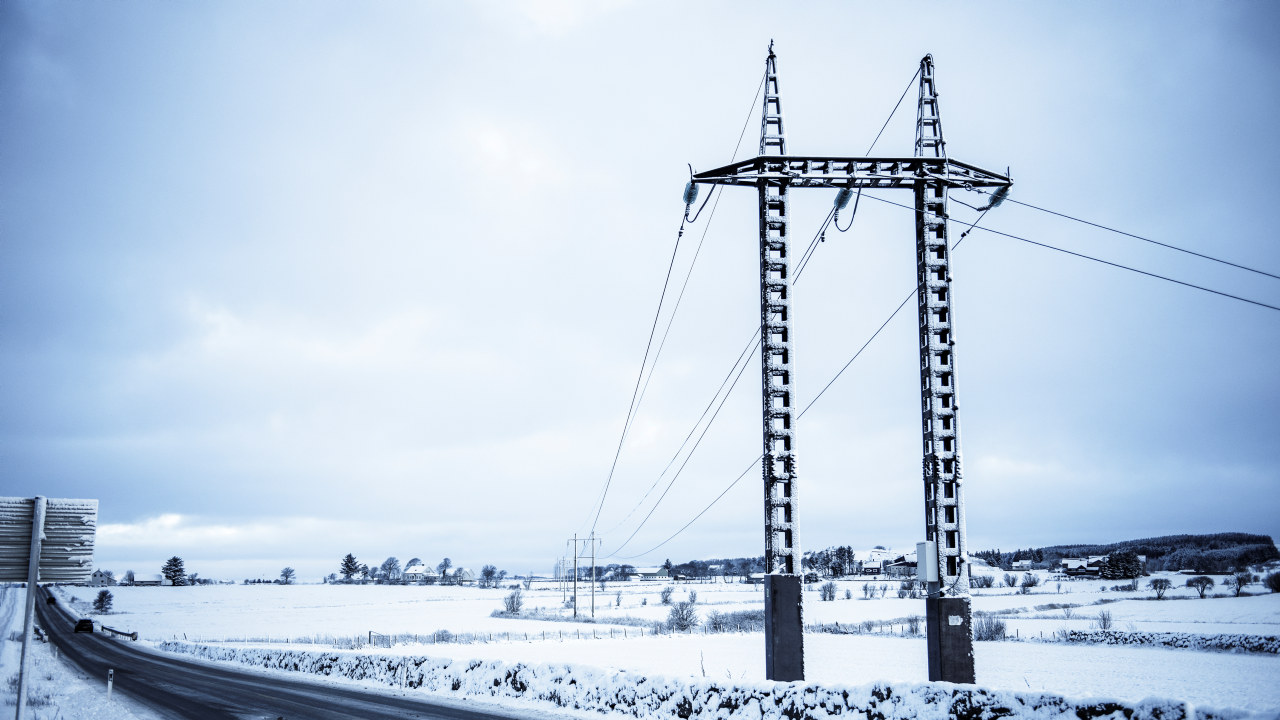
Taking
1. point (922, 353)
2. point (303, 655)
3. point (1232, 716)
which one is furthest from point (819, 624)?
point (1232, 716)

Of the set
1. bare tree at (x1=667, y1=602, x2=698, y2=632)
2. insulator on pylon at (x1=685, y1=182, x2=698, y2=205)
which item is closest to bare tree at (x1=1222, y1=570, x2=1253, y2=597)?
bare tree at (x1=667, y1=602, x2=698, y2=632)

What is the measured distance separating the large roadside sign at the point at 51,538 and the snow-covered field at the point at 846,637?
458 inches

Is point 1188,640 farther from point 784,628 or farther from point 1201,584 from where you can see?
point 1201,584

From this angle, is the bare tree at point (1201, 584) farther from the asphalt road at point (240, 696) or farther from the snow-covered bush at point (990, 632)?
the asphalt road at point (240, 696)

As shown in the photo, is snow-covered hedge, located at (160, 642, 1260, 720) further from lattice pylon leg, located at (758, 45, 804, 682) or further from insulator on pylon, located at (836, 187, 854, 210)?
insulator on pylon, located at (836, 187, 854, 210)

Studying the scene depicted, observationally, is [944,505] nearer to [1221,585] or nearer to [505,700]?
[505,700]

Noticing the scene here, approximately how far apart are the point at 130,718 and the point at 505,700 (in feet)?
30.6

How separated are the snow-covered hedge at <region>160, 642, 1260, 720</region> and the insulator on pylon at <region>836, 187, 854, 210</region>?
10.6 meters

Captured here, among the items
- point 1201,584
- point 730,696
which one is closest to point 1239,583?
point 1201,584

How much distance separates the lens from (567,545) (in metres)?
103

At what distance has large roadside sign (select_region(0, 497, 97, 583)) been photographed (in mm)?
10695

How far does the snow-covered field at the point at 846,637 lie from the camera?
34.6 metres

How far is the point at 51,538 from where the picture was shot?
11.0 m

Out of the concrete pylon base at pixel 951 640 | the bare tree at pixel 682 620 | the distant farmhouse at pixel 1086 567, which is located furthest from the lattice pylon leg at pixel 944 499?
the distant farmhouse at pixel 1086 567
